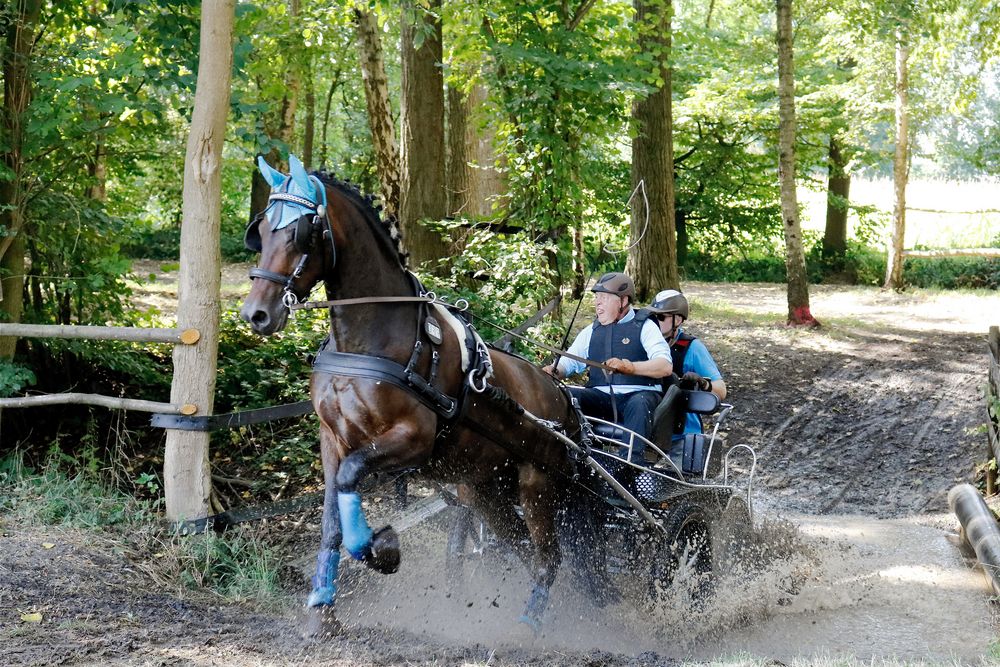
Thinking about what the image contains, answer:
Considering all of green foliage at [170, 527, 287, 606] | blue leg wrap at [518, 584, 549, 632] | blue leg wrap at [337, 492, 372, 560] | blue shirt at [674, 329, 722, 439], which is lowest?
blue leg wrap at [518, 584, 549, 632]

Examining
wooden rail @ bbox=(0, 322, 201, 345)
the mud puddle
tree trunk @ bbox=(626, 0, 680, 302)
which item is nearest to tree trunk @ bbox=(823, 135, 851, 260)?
tree trunk @ bbox=(626, 0, 680, 302)

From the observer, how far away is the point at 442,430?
4.98 m

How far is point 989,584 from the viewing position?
22.1 ft

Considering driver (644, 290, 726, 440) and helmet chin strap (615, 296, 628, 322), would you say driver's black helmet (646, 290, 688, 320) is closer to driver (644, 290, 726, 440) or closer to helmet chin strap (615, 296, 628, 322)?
driver (644, 290, 726, 440)

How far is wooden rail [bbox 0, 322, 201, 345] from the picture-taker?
595 centimetres

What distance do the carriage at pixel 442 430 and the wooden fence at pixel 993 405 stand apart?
3463mm

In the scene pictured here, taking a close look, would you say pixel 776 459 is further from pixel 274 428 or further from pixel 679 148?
pixel 679 148

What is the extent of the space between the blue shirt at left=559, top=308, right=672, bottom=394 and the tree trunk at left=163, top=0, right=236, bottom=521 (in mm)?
2217

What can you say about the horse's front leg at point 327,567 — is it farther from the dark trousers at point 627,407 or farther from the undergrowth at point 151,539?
the dark trousers at point 627,407

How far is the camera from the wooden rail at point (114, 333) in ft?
19.5

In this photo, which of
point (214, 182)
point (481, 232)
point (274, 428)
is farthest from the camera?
point (481, 232)

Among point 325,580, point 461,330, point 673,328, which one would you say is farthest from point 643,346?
point 325,580

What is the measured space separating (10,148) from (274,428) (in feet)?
9.44

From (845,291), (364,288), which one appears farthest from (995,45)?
(364,288)
